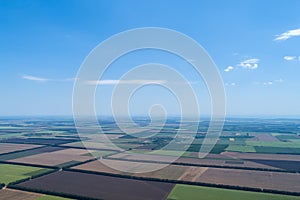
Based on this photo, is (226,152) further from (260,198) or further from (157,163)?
(260,198)

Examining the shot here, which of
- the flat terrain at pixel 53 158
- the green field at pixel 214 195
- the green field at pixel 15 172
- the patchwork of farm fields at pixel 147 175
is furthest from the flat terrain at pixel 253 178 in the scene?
the flat terrain at pixel 53 158

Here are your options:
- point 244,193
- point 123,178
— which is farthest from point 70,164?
point 244,193

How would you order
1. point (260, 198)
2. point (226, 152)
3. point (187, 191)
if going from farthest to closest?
point (226, 152) → point (187, 191) → point (260, 198)

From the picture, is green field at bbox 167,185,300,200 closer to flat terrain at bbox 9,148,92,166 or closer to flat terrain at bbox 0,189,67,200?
flat terrain at bbox 0,189,67,200

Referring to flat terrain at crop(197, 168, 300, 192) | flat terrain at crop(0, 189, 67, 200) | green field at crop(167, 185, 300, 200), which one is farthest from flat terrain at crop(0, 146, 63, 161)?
flat terrain at crop(197, 168, 300, 192)

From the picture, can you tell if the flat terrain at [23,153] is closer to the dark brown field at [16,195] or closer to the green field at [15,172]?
the green field at [15,172]

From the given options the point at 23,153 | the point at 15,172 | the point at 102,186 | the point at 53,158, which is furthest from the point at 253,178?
the point at 23,153
